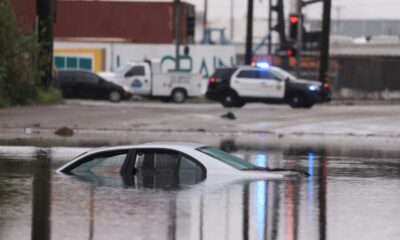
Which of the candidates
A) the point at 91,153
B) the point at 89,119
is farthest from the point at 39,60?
the point at 91,153

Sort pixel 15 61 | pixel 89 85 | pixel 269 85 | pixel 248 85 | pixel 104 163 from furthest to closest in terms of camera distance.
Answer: pixel 89 85 < pixel 248 85 < pixel 269 85 < pixel 15 61 < pixel 104 163

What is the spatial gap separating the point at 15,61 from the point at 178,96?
14.7 meters

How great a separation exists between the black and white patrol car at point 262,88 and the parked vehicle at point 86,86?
20.6ft

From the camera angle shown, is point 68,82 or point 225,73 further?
point 68,82

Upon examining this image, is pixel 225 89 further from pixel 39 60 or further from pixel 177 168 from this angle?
pixel 177 168

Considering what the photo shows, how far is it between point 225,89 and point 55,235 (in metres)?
31.9

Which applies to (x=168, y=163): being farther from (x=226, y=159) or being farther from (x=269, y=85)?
(x=269, y=85)

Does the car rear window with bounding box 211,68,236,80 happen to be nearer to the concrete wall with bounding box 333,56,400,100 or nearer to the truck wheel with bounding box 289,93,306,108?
the truck wheel with bounding box 289,93,306,108

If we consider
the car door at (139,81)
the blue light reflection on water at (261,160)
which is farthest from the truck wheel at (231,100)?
the blue light reflection on water at (261,160)

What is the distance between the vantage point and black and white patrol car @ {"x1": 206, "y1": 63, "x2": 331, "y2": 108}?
4234cm

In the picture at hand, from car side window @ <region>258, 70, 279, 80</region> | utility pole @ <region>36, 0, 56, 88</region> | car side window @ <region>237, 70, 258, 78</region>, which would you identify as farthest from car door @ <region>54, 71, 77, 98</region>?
car side window @ <region>258, 70, 279, 80</region>

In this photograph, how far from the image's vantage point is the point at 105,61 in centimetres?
6141

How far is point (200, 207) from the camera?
45.5 ft

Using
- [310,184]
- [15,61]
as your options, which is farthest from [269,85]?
[310,184]
